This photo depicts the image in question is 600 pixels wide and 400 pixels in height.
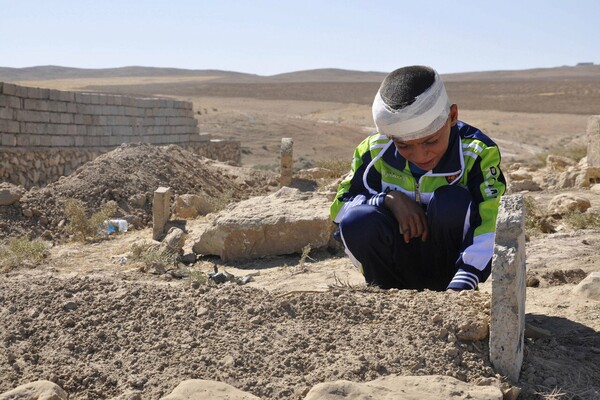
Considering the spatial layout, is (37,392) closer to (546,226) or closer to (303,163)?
(546,226)

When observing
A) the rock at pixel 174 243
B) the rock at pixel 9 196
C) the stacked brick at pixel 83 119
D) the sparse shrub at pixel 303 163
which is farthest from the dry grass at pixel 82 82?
the rock at pixel 174 243

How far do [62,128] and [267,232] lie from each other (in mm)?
7701

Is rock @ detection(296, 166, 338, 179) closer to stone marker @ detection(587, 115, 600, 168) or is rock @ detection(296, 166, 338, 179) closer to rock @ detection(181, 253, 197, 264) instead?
stone marker @ detection(587, 115, 600, 168)

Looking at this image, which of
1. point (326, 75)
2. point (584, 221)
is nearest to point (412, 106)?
point (584, 221)

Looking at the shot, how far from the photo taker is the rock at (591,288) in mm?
4137

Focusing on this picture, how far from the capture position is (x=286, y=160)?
11539mm

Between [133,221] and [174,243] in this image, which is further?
[133,221]

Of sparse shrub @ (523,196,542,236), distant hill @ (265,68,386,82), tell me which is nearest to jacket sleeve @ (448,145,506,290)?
sparse shrub @ (523,196,542,236)

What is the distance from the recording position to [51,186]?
9.93 m

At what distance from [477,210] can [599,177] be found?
269 inches

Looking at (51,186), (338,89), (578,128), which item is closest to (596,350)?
(51,186)

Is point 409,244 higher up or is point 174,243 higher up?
point 409,244

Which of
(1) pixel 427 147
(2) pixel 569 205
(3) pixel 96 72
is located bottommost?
(2) pixel 569 205

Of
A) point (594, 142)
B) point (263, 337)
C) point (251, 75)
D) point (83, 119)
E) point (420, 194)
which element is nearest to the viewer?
point (263, 337)
